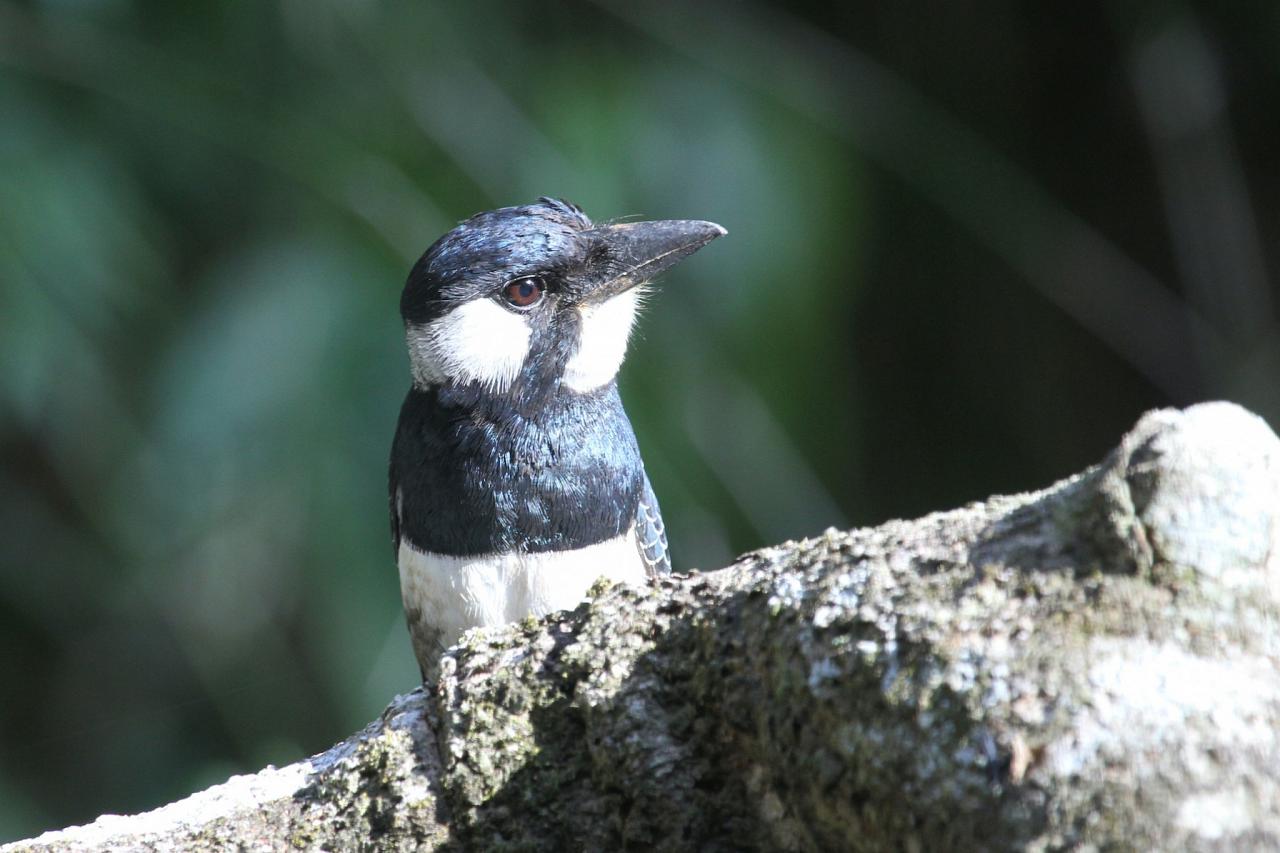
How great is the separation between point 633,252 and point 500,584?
0.78 metres

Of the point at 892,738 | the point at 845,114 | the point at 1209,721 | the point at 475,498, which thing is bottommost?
the point at 1209,721

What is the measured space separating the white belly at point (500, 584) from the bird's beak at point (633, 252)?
0.56 meters

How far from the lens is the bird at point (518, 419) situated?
2928 millimetres

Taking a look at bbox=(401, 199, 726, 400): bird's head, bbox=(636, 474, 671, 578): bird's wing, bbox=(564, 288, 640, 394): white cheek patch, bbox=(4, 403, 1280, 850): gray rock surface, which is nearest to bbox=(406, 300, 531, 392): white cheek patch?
bbox=(401, 199, 726, 400): bird's head

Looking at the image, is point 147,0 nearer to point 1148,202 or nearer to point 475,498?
point 475,498

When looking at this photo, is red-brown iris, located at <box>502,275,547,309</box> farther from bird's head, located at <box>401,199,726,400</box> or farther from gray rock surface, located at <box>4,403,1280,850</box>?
gray rock surface, located at <box>4,403,1280,850</box>

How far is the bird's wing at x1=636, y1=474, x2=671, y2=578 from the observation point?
3293mm

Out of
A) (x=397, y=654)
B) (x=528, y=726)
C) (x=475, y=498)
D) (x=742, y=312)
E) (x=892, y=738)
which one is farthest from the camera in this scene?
(x=742, y=312)

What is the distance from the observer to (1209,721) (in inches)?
50.1

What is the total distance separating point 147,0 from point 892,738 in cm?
427

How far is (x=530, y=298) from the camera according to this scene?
3.06 metres

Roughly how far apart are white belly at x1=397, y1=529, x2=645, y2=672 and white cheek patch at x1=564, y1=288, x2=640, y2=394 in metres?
0.36

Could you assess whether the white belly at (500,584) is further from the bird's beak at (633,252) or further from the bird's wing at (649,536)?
the bird's beak at (633,252)

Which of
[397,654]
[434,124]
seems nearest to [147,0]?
[434,124]
